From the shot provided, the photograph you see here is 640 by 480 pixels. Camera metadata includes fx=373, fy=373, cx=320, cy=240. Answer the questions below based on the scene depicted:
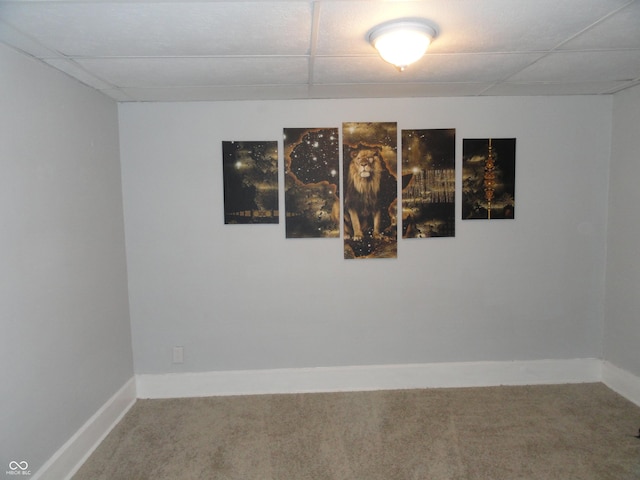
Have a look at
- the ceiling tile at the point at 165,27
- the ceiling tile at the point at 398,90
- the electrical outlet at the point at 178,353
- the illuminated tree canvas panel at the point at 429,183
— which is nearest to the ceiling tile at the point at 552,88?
the ceiling tile at the point at 398,90

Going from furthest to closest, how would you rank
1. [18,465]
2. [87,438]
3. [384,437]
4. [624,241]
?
[624,241] → [384,437] → [87,438] → [18,465]

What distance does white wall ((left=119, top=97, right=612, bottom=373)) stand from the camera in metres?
2.89

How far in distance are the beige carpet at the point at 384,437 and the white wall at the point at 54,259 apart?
18.8 inches

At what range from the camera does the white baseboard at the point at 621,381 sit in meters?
2.78

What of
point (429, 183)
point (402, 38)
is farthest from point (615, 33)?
point (429, 183)

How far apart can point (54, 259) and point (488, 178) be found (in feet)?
9.90

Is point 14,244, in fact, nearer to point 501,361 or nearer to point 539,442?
point 539,442

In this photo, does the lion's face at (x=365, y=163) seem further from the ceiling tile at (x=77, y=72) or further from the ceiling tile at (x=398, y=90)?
the ceiling tile at (x=77, y=72)

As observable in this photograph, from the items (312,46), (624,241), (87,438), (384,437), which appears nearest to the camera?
(312,46)

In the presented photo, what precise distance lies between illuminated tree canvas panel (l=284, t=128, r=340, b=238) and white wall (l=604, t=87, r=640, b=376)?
2174 mm

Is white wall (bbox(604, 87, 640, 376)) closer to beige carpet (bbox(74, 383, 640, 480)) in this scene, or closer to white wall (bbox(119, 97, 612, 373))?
white wall (bbox(119, 97, 612, 373))

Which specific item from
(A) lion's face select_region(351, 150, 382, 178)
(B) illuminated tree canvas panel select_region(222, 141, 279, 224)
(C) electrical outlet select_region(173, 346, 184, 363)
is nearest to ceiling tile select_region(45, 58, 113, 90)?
(B) illuminated tree canvas panel select_region(222, 141, 279, 224)

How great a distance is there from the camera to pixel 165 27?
1650 millimetres
